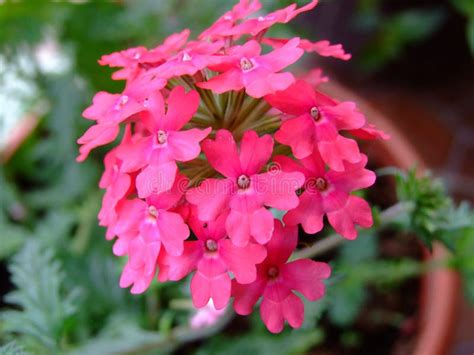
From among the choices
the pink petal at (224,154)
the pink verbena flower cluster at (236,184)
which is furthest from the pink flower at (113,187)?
the pink petal at (224,154)

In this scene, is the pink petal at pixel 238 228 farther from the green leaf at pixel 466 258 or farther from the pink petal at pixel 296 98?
the green leaf at pixel 466 258

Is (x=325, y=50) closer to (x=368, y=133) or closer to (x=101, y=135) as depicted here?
(x=368, y=133)

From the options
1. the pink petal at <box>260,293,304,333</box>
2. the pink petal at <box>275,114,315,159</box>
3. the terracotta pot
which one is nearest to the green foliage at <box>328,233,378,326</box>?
the terracotta pot

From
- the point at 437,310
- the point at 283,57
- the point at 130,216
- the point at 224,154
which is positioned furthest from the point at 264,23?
the point at 437,310

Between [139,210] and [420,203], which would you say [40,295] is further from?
[420,203]

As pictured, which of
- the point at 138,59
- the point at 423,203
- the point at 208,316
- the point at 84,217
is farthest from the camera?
the point at 84,217

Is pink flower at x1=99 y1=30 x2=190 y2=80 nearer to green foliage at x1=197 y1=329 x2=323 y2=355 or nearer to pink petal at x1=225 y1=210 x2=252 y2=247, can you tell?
pink petal at x1=225 y1=210 x2=252 y2=247
